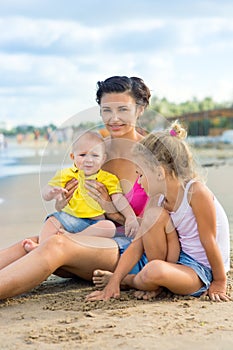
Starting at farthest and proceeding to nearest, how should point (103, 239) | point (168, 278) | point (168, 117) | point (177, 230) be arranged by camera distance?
point (168, 117)
point (103, 239)
point (177, 230)
point (168, 278)

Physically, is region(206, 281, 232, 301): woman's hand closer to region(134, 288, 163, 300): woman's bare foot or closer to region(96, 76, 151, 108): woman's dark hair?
region(134, 288, 163, 300): woman's bare foot

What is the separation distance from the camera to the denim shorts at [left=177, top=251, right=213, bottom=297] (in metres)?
3.54

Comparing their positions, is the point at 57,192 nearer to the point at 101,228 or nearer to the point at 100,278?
the point at 101,228

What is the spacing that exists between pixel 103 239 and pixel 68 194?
1.23ft

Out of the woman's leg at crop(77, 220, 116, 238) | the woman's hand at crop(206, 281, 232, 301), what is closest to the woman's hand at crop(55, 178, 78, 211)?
the woman's leg at crop(77, 220, 116, 238)

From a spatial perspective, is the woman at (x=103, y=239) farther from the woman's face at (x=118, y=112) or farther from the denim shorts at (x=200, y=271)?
the denim shorts at (x=200, y=271)

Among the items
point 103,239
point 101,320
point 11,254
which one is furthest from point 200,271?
point 11,254

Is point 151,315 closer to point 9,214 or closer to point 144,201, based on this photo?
point 144,201

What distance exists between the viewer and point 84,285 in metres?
3.95

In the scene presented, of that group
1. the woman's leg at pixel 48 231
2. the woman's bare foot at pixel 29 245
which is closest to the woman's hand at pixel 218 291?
the woman's leg at pixel 48 231

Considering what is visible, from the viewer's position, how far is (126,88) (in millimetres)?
3949

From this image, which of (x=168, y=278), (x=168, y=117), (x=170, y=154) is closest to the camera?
(x=168, y=278)

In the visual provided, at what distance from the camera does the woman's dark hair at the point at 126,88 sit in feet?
12.9

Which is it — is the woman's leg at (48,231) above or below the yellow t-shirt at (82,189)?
below
